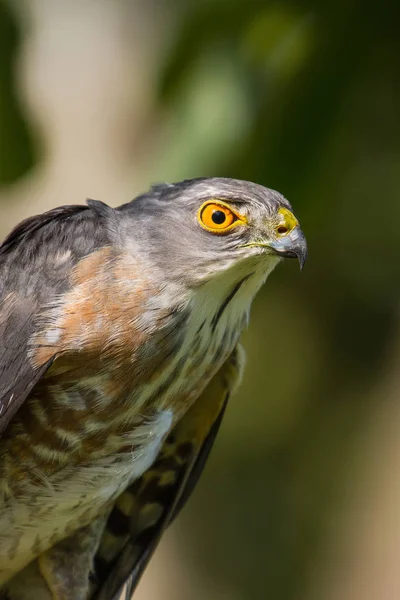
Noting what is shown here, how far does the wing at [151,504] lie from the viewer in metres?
4.50

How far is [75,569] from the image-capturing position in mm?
4559

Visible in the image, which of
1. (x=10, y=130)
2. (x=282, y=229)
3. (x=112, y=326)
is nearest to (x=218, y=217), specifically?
(x=282, y=229)

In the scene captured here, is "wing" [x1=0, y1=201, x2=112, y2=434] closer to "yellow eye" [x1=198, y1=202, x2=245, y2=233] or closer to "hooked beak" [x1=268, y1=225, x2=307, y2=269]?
"yellow eye" [x1=198, y1=202, x2=245, y2=233]

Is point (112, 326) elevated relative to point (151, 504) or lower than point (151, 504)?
elevated

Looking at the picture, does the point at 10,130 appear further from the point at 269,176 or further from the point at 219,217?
the point at 219,217

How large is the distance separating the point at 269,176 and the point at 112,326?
54.1 inches

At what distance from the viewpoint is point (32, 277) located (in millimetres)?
3879

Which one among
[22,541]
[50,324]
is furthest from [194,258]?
[22,541]

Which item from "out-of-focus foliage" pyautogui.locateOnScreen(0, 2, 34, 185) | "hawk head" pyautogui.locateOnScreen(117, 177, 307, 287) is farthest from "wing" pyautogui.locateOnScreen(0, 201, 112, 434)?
"out-of-focus foliage" pyautogui.locateOnScreen(0, 2, 34, 185)

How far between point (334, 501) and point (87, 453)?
16.9ft

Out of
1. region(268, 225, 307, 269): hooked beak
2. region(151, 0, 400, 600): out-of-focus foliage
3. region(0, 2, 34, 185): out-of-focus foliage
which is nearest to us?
region(268, 225, 307, 269): hooked beak

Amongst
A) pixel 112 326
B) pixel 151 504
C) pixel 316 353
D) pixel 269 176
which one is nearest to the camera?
pixel 112 326

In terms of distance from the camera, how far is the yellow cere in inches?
151

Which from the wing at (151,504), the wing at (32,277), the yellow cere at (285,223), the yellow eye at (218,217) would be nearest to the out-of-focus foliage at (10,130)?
the wing at (32,277)
